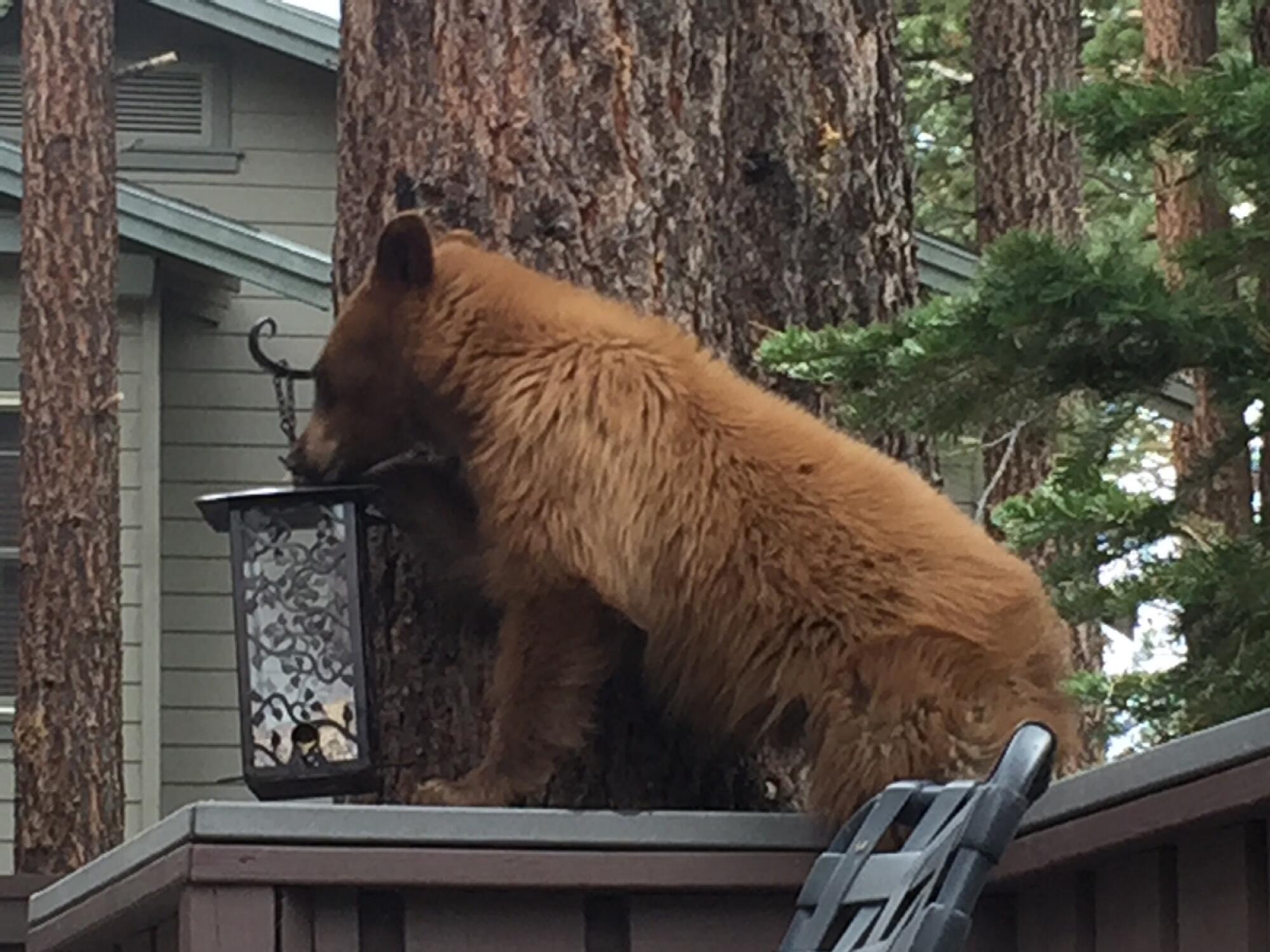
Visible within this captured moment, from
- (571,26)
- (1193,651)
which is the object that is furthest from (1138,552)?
(571,26)

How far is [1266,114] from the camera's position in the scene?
13.7 ft

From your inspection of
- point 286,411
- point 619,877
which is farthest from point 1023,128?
point 619,877

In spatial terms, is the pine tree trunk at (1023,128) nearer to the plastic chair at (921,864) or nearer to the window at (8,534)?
the window at (8,534)

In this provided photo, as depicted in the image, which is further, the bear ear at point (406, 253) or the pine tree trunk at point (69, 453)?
the pine tree trunk at point (69, 453)

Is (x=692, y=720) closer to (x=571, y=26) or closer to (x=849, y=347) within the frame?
(x=849, y=347)

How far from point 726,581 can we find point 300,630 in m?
0.84

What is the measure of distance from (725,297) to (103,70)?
6.11m

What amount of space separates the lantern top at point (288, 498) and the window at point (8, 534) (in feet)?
26.2

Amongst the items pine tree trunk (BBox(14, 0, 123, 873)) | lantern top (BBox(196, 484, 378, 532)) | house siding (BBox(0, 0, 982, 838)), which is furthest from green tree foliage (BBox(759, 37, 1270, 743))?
house siding (BBox(0, 0, 982, 838))

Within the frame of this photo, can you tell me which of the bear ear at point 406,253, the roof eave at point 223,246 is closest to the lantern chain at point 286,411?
the bear ear at point 406,253

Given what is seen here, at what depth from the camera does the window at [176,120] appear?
12539mm

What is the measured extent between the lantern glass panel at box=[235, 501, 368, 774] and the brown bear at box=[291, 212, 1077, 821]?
0.29 metres

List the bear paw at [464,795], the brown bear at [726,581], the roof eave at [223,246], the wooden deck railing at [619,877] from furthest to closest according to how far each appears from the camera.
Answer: the roof eave at [223,246] → the bear paw at [464,795] → the brown bear at [726,581] → the wooden deck railing at [619,877]

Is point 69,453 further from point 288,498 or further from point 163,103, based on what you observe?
point 288,498
